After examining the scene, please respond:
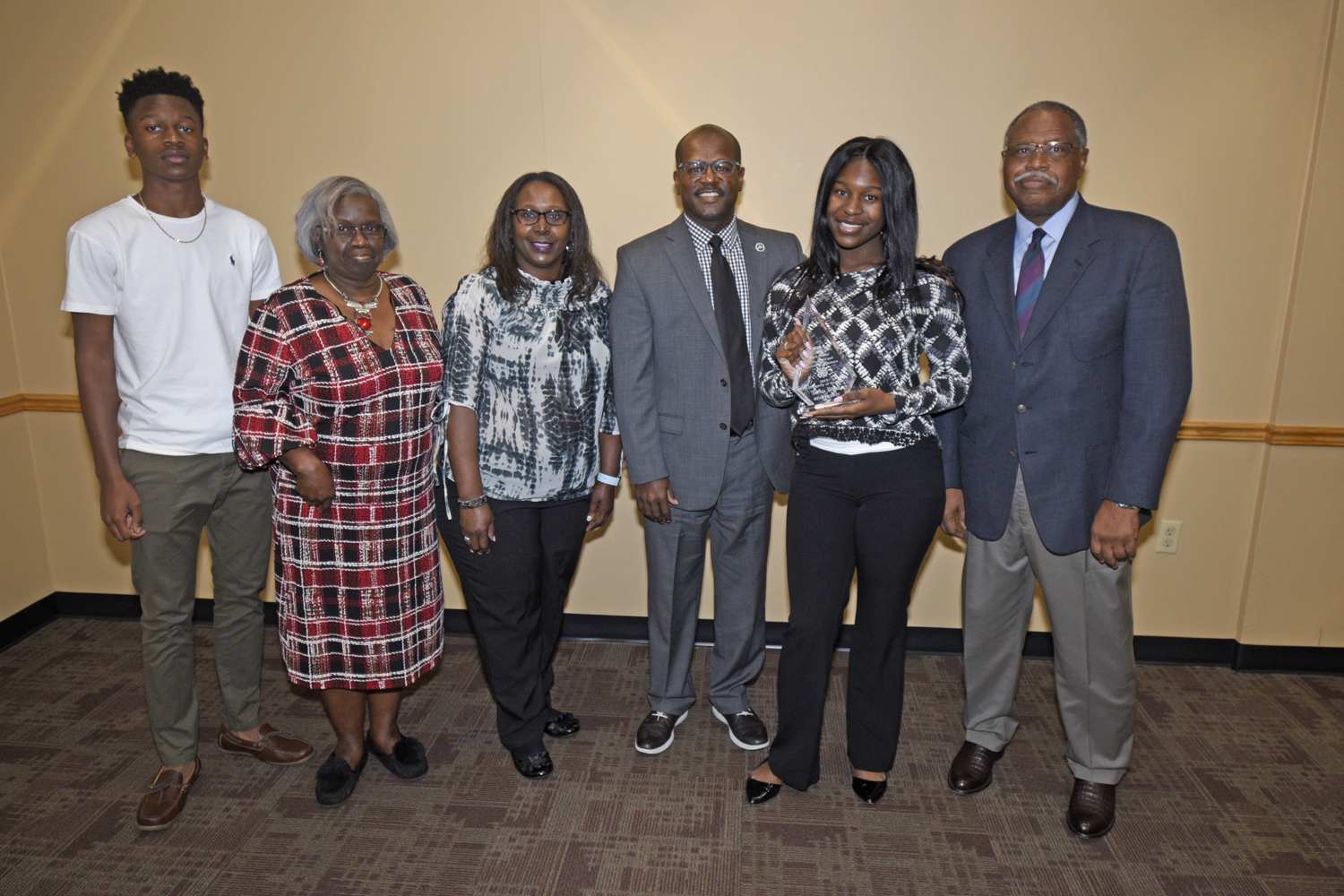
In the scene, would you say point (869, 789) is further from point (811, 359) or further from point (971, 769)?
point (811, 359)

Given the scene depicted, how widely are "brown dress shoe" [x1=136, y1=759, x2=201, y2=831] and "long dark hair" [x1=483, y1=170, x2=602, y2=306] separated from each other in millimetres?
1756

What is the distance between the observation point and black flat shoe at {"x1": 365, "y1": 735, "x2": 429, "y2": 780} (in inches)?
102

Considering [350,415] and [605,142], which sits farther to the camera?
[605,142]

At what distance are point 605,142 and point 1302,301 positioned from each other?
8.50ft

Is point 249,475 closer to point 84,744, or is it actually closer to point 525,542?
point 525,542

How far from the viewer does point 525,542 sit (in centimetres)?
243

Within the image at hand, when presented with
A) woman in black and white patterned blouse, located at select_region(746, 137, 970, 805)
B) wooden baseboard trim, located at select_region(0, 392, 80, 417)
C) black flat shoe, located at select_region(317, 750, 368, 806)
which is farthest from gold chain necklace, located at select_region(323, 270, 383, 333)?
wooden baseboard trim, located at select_region(0, 392, 80, 417)

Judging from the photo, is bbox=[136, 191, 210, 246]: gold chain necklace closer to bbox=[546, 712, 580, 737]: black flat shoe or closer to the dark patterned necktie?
the dark patterned necktie

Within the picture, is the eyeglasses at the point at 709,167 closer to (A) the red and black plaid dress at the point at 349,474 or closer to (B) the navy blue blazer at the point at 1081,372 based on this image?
(B) the navy blue blazer at the point at 1081,372

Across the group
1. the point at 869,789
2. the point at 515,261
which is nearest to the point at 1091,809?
the point at 869,789

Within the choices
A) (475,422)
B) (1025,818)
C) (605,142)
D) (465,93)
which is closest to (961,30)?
(605,142)

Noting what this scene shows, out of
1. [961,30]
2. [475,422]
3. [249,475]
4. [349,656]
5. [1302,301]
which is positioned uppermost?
[961,30]

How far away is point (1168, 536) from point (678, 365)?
218cm

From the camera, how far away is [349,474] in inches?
87.3
